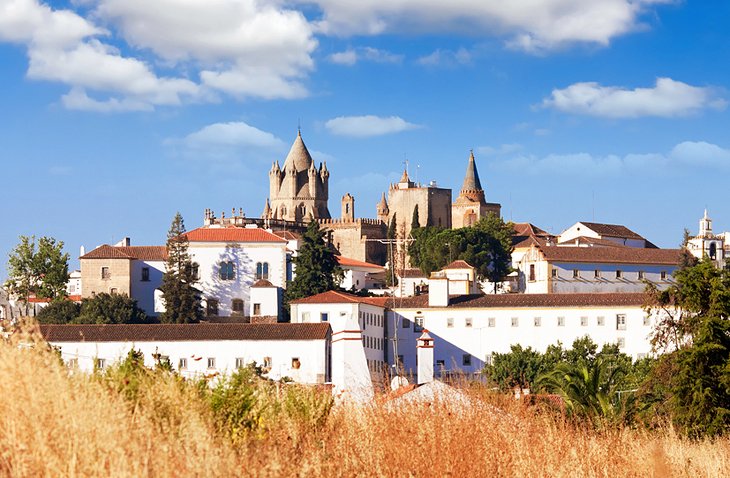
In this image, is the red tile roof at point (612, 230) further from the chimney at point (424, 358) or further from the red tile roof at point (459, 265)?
the chimney at point (424, 358)

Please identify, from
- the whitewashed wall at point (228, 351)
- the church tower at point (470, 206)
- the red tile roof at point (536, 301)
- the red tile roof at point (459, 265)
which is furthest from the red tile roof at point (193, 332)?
the church tower at point (470, 206)

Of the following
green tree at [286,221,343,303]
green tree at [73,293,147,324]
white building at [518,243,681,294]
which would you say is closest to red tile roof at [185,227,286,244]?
green tree at [286,221,343,303]

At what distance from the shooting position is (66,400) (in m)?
13.3

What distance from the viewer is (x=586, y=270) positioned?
8544 cm

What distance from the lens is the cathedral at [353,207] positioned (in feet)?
374

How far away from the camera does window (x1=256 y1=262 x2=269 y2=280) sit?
85375 millimetres

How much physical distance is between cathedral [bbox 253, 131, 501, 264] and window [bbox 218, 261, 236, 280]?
1552 cm

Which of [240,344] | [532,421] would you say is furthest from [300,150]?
[532,421]

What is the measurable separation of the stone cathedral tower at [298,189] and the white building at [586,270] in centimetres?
4589

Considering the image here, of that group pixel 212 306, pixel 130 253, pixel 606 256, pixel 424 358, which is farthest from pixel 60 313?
pixel 424 358

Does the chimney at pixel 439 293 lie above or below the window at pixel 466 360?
above

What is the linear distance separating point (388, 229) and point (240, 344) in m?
49.5

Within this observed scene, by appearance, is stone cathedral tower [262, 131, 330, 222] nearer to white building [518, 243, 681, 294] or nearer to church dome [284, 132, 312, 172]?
church dome [284, 132, 312, 172]

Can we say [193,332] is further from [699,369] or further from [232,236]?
[699,369]
